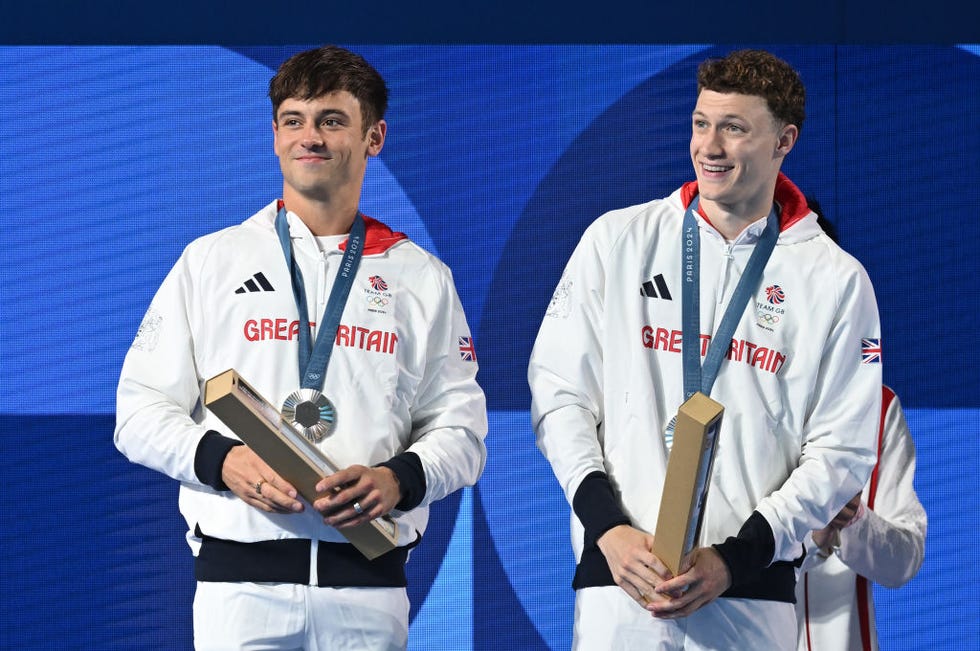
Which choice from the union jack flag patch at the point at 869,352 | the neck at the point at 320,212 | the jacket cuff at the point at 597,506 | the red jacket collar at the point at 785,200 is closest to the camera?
the jacket cuff at the point at 597,506

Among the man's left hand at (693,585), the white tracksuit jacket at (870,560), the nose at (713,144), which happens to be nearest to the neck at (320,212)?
the nose at (713,144)

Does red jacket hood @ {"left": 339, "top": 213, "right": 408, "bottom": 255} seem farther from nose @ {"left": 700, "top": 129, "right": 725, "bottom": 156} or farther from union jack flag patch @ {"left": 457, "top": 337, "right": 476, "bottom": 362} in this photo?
nose @ {"left": 700, "top": 129, "right": 725, "bottom": 156}

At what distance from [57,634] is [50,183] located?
149cm

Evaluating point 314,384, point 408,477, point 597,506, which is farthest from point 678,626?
point 314,384

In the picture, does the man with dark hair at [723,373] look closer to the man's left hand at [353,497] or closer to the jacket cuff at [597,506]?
the jacket cuff at [597,506]

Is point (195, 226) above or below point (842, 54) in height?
below

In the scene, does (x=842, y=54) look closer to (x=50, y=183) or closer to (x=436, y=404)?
(x=436, y=404)

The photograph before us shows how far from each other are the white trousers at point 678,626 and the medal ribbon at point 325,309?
0.78 metres

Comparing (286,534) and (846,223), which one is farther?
(846,223)

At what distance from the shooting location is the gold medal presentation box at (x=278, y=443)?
2.43m

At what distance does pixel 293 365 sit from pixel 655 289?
840 mm

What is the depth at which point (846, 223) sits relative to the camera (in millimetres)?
4188

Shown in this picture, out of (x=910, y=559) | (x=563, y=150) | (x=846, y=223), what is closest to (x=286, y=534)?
(x=910, y=559)

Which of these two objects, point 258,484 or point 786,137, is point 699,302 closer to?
point 786,137
